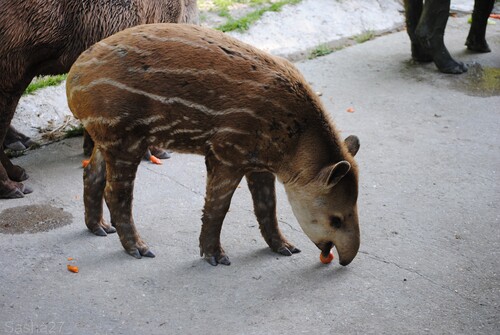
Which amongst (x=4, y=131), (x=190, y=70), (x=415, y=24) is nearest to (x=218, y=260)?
(x=190, y=70)

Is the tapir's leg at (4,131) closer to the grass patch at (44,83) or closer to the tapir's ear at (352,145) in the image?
the grass patch at (44,83)

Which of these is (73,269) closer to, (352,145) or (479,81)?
(352,145)

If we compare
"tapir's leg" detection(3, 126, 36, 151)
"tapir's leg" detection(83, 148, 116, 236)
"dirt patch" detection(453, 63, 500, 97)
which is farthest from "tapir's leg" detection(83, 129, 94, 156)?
"dirt patch" detection(453, 63, 500, 97)

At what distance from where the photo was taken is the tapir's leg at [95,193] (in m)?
4.94

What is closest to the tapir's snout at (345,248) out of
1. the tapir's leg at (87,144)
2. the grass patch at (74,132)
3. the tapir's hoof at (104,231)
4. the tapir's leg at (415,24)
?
the tapir's hoof at (104,231)

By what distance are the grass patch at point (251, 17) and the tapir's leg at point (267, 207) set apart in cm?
423

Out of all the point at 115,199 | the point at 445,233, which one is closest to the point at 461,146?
the point at 445,233

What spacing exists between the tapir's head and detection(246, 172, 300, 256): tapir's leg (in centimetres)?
29

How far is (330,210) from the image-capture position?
176 inches

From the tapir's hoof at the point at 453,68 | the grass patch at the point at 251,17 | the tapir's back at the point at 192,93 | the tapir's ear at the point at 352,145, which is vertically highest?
the tapir's back at the point at 192,93

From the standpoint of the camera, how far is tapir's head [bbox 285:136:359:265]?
443cm

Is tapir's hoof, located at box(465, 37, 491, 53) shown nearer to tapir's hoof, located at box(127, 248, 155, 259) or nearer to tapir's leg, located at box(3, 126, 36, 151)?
tapir's leg, located at box(3, 126, 36, 151)

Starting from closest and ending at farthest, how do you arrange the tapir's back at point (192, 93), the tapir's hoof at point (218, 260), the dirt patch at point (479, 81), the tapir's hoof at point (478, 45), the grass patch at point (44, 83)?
the tapir's back at point (192, 93)
the tapir's hoof at point (218, 260)
the grass patch at point (44, 83)
the dirt patch at point (479, 81)
the tapir's hoof at point (478, 45)

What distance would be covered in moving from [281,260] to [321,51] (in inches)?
187
